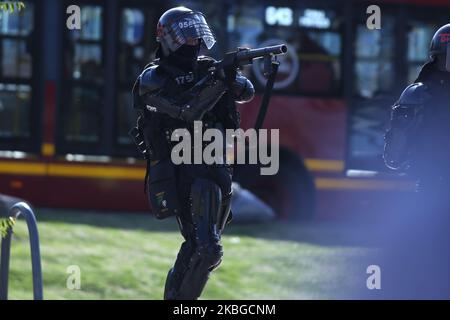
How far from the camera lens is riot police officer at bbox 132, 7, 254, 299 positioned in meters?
6.39

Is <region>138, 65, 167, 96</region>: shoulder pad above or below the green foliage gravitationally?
above

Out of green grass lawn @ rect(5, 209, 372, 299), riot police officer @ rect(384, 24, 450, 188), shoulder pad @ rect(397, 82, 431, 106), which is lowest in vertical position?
green grass lawn @ rect(5, 209, 372, 299)

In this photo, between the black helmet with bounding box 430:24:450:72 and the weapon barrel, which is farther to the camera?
the black helmet with bounding box 430:24:450:72

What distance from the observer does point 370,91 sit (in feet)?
43.5

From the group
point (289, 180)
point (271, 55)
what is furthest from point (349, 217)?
point (271, 55)

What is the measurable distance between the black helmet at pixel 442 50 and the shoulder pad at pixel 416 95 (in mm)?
195

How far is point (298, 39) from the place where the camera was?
13.0 meters

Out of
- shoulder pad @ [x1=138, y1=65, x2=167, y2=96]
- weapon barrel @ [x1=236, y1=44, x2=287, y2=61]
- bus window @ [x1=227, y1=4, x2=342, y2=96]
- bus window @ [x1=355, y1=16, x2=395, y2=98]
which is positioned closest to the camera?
weapon barrel @ [x1=236, y1=44, x2=287, y2=61]

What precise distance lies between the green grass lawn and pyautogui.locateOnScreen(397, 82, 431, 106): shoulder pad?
316cm

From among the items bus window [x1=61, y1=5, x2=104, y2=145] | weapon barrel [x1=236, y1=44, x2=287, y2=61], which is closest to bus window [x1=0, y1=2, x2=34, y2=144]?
bus window [x1=61, y1=5, x2=104, y2=145]

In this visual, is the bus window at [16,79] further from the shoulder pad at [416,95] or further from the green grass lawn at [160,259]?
the shoulder pad at [416,95]

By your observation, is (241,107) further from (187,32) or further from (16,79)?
(187,32)

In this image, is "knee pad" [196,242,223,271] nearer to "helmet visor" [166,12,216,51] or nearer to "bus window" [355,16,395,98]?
"helmet visor" [166,12,216,51]

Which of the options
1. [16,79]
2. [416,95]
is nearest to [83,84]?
[16,79]
